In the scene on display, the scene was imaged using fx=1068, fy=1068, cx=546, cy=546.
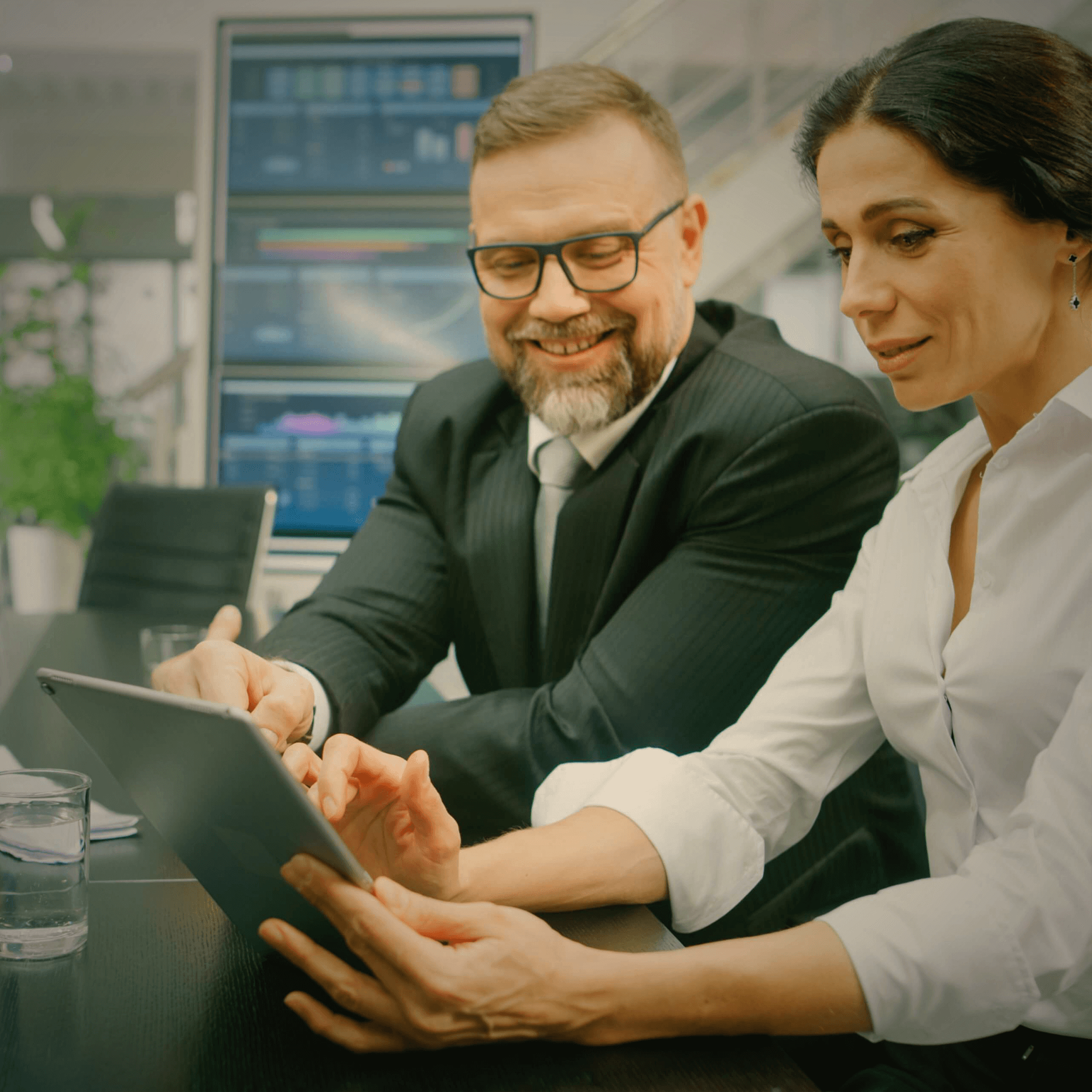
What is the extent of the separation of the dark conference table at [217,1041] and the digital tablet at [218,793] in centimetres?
5

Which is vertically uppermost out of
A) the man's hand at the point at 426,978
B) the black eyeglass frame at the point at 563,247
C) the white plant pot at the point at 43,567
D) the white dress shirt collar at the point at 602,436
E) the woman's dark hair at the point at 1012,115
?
the woman's dark hair at the point at 1012,115

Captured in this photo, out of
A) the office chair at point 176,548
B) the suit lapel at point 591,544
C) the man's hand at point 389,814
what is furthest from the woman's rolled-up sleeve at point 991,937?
the office chair at point 176,548

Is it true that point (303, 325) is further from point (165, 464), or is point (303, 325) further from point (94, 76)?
point (94, 76)

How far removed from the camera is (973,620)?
0.97m

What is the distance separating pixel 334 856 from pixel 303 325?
4183 mm

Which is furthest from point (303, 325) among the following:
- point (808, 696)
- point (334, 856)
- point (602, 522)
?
point (334, 856)

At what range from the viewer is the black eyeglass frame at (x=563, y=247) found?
1.46 meters

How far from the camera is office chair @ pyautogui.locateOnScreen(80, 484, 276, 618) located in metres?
2.81

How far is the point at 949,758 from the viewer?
979 mm

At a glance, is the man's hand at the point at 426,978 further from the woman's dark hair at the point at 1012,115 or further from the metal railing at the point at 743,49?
the metal railing at the point at 743,49

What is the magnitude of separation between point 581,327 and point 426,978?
3.49 ft

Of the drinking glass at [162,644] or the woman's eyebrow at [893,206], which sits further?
the drinking glass at [162,644]

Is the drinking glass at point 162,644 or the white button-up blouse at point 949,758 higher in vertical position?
the white button-up blouse at point 949,758

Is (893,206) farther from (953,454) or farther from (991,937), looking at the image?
(991,937)
